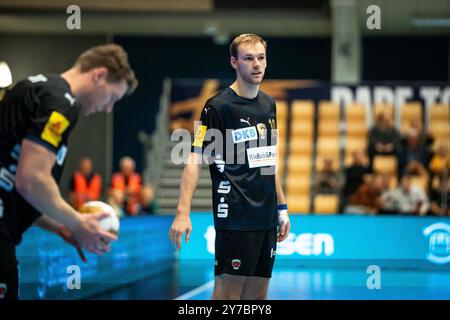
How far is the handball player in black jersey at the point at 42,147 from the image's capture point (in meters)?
3.31

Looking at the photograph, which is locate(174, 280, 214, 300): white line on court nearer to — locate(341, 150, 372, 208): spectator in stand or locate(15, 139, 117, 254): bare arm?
locate(15, 139, 117, 254): bare arm

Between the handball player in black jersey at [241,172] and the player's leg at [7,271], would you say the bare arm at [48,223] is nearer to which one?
the player's leg at [7,271]

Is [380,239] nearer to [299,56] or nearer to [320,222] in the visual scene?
[320,222]

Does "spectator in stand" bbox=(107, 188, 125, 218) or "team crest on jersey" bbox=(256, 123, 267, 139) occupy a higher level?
"team crest on jersey" bbox=(256, 123, 267, 139)

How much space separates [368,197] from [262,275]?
919 centimetres

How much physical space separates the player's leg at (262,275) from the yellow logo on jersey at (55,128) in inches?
61.4

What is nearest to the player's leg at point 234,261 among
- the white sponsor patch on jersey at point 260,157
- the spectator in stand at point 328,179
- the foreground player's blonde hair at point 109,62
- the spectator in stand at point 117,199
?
the white sponsor patch on jersey at point 260,157

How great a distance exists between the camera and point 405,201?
13.2 metres

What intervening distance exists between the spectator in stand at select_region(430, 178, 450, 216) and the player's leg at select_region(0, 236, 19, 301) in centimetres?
1115

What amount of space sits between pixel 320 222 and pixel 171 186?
15.3ft

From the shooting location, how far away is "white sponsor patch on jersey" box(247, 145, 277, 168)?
4.58 metres

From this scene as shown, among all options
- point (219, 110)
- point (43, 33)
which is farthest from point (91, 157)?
point (219, 110)

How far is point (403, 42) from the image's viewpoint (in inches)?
891

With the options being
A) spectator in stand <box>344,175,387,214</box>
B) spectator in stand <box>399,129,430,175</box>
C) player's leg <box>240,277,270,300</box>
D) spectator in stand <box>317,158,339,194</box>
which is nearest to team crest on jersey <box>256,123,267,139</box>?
player's leg <box>240,277,270,300</box>
